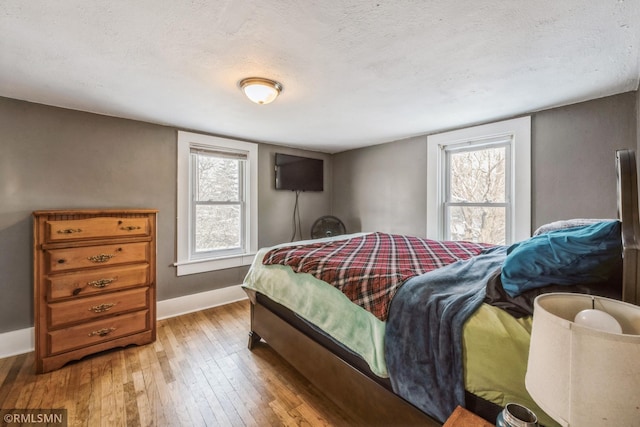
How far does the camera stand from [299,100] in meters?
2.26

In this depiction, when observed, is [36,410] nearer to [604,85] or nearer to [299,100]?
[299,100]

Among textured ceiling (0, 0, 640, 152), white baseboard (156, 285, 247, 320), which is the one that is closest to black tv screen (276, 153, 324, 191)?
textured ceiling (0, 0, 640, 152)

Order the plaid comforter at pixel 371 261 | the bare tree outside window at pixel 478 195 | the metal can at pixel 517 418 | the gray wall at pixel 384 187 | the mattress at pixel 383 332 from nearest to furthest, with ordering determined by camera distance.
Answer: the metal can at pixel 517 418, the mattress at pixel 383 332, the plaid comforter at pixel 371 261, the bare tree outside window at pixel 478 195, the gray wall at pixel 384 187

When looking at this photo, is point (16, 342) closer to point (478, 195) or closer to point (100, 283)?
point (100, 283)

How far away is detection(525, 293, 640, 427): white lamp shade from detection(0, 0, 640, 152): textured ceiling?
4.38ft

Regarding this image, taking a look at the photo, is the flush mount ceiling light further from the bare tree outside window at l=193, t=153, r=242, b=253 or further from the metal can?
the metal can

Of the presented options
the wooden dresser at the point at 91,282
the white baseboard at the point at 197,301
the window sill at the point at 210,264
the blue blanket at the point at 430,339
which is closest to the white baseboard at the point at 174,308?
the white baseboard at the point at 197,301

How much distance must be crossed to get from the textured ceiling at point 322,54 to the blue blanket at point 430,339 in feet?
4.23

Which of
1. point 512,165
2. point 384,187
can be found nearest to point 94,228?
point 384,187

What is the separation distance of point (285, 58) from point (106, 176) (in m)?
2.26

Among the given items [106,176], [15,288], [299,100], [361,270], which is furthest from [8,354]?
[299,100]

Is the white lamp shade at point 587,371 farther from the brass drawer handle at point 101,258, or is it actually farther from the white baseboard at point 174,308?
the white baseboard at point 174,308

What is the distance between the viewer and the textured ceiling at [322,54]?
48.2 inches

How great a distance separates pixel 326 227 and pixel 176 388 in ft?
9.11
